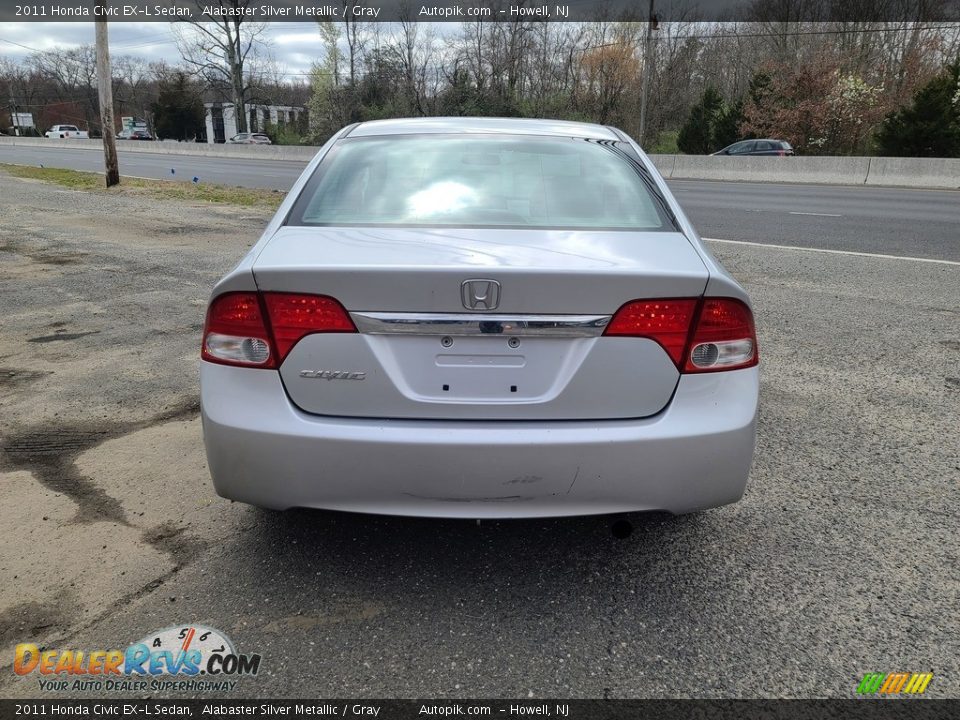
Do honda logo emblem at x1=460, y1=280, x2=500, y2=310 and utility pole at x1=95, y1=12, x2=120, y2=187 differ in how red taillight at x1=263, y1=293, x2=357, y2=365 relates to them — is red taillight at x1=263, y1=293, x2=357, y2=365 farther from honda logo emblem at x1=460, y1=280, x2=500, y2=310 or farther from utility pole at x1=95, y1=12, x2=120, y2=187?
utility pole at x1=95, y1=12, x2=120, y2=187

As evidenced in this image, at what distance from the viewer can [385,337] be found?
2.36 metres

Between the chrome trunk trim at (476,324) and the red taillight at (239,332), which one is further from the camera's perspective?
the red taillight at (239,332)

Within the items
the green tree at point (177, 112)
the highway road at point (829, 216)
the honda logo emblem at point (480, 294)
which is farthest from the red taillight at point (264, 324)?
the green tree at point (177, 112)

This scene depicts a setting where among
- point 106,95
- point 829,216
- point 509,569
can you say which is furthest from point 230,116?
point 509,569

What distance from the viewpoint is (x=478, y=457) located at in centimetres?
234

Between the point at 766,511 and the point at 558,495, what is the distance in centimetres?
129

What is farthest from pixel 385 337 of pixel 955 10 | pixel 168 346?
pixel 955 10

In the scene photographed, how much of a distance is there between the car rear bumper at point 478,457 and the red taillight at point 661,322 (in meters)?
0.13

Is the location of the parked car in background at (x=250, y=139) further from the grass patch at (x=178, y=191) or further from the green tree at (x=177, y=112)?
the grass patch at (x=178, y=191)

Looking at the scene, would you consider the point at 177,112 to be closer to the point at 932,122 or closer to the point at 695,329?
the point at 932,122

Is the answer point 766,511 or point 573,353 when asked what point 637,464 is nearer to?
point 573,353

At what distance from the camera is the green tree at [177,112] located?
82.6 meters

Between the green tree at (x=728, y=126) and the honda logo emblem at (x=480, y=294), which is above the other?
the green tree at (x=728, y=126)

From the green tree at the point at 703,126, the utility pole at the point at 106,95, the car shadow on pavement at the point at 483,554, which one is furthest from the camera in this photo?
the green tree at the point at 703,126
